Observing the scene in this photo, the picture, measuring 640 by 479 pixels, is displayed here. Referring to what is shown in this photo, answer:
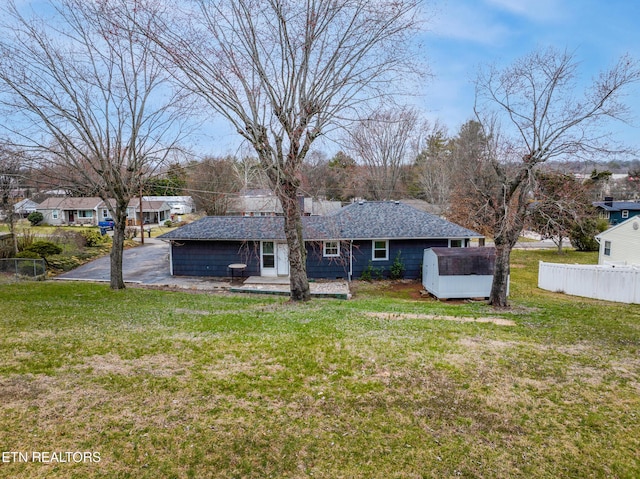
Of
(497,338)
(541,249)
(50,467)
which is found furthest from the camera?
(541,249)

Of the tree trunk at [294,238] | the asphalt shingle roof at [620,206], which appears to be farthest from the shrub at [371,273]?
the asphalt shingle roof at [620,206]

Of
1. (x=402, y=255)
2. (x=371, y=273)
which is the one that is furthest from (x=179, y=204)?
(x=402, y=255)

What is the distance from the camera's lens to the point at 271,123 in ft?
35.0

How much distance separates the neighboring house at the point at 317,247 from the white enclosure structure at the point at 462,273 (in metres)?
2.89

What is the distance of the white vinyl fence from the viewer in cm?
1510

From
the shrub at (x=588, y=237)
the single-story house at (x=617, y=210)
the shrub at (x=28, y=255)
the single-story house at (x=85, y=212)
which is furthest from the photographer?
the single-story house at (x=85, y=212)

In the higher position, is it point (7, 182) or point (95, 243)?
point (7, 182)

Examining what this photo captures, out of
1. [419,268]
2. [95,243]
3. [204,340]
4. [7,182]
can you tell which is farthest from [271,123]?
[95,243]

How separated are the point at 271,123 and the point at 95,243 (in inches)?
884

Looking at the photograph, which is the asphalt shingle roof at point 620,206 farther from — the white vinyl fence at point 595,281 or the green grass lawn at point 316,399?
the green grass lawn at point 316,399

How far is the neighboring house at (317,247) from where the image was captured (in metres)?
19.5

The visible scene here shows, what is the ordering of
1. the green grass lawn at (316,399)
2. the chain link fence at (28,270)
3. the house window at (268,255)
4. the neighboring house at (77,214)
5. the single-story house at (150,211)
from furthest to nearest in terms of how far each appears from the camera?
the single-story house at (150,211) → the neighboring house at (77,214) → the house window at (268,255) → the chain link fence at (28,270) → the green grass lawn at (316,399)

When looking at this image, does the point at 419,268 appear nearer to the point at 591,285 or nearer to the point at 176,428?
the point at 591,285

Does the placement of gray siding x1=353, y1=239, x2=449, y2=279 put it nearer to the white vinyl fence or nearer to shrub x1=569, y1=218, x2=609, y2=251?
the white vinyl fence
